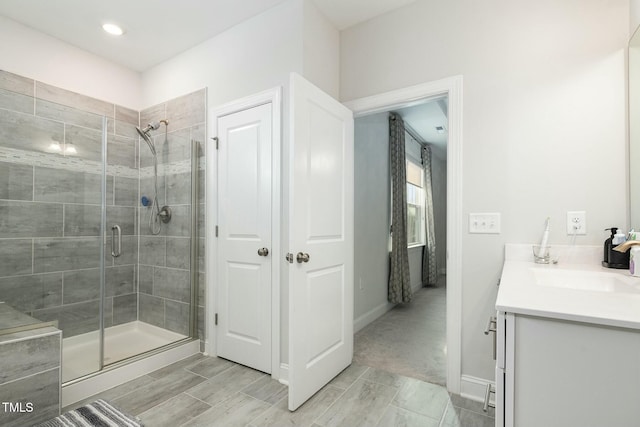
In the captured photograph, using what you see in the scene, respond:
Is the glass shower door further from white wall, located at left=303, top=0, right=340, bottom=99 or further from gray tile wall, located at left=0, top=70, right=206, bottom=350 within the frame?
white wall, located at left=303, top=0, right=340, bottom=99

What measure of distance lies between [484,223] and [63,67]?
144 inches

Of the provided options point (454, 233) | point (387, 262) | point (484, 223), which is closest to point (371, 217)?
point (387, 262)

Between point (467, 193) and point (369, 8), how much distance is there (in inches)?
60.9

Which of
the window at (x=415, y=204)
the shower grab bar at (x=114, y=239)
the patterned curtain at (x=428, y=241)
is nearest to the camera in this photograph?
the shower grab bar at (x=114, y=239)

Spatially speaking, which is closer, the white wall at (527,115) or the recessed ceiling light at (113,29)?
the white wall at (527,115)

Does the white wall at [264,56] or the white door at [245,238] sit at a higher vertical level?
the white wall at [264,56]

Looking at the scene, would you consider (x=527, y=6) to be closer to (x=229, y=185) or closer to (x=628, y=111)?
(x=628, y=111)

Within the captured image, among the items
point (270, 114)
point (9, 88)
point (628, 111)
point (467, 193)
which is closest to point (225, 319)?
point (270, 114)

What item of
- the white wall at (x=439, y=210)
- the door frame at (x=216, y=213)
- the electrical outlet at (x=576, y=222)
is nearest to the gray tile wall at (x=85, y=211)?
the door frame at (x=216, y=213)

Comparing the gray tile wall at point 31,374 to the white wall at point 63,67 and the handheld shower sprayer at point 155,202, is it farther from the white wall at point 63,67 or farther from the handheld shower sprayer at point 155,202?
the white wall at point 63,67

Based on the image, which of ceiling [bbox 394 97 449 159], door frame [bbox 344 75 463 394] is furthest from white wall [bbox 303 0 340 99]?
ceiling [bbox 394 97 449 159]

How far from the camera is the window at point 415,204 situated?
16.9 feet

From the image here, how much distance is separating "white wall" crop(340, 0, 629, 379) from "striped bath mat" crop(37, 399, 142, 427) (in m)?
2.02

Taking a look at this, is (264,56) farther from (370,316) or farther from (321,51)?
(370,316)
